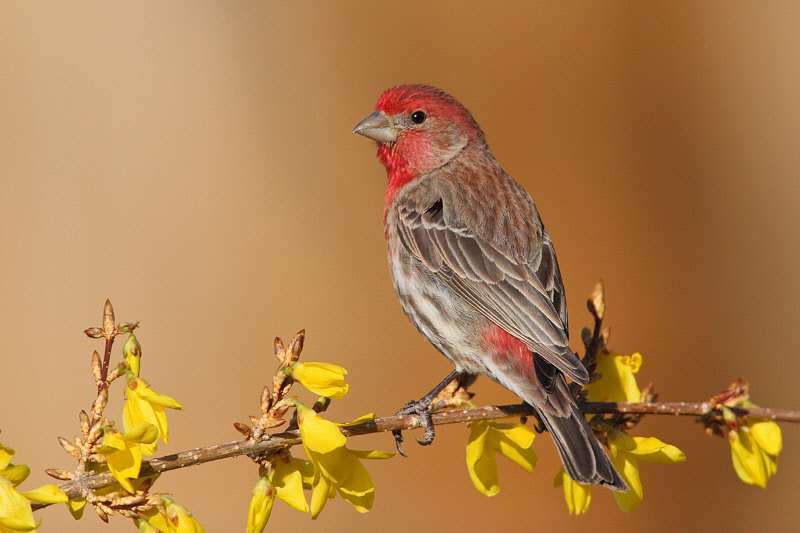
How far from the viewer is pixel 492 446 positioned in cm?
261

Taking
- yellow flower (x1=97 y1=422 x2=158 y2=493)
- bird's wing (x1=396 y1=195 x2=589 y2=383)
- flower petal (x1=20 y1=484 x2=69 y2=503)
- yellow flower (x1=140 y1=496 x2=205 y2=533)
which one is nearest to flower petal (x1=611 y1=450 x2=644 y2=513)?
bird's wing (x1=396 y1=195 x2=589 y2=383)

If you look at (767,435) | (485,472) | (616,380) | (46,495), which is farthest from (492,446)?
(46,495)

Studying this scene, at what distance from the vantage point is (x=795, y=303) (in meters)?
7.84

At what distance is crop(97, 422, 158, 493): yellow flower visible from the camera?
1974 millimetres

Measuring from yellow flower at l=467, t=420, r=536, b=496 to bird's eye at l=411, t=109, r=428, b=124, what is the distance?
2.28 metres

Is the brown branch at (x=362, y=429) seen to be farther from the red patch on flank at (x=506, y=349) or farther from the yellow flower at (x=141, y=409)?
the red patch on flank at (x=506, y=349)

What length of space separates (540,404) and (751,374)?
17.9 ft

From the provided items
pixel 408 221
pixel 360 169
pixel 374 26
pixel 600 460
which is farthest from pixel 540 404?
pixel 374 26

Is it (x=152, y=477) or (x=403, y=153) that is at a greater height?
(x=403, y=153)

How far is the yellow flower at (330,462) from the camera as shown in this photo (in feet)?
7.16

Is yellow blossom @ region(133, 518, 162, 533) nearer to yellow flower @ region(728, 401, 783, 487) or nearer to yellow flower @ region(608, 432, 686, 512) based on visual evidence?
yellow flower @ region(608, 432, 686, 512)

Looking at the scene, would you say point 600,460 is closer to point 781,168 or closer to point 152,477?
point 152,477

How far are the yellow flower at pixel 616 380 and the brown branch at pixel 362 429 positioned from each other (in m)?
0.17

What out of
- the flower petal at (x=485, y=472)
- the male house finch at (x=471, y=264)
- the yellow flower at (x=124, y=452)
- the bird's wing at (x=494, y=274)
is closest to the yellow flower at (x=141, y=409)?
the yellow flower at (x=124, y=452)
